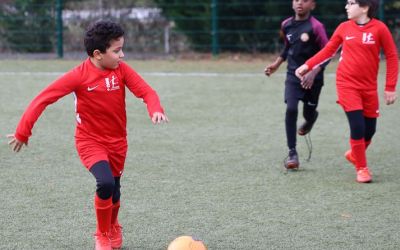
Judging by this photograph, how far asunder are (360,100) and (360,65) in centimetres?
29

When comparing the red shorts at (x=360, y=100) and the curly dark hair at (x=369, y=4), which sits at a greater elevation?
the curly dark hair at (x=369, y=4)

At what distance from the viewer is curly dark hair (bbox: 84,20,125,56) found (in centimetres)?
486

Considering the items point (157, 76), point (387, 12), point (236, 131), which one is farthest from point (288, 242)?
point (387, 12)

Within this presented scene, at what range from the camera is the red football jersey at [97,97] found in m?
4.86

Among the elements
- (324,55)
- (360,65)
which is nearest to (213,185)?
(324,55)

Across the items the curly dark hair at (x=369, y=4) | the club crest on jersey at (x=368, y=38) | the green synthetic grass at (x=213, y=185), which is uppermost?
the curly dark hair at (x=369, y=4)

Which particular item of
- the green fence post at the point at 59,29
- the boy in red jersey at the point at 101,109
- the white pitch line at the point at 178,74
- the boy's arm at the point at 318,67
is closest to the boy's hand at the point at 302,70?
the boy's arm at the point at 318,67

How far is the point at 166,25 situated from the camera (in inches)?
738

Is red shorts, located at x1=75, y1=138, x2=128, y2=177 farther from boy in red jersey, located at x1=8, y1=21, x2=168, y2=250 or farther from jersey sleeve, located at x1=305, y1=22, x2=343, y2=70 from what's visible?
jersey sleeve, located at x1=305, y1=22, x2=343, y2=70

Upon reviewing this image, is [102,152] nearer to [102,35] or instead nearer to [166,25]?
[102,35]

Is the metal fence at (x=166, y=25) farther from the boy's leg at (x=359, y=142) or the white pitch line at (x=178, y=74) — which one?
the boy's leg at (x=359, y=142)

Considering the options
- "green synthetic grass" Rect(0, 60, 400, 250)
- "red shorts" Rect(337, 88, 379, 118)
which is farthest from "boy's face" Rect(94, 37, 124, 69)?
"red shorts" Rect(337, 88, 379, 118)

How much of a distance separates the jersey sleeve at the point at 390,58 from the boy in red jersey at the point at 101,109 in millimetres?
2616

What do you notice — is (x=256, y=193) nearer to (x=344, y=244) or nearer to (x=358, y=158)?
(x=358, y=158)
